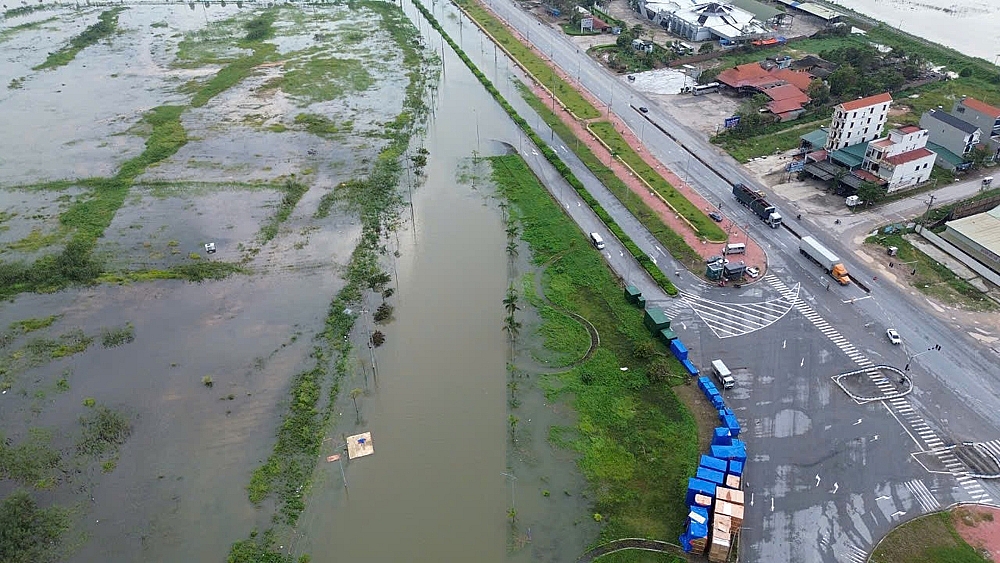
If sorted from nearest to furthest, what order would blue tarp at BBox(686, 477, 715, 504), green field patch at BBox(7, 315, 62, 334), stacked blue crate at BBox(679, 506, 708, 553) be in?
stacked blue crate at BBox(679, 506, 708, 553) → blue tarp at BBox(686, 477, 715, 504) → green field patch at BBox(7, 315, 62, 334)

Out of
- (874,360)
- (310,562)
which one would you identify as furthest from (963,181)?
(310,562)

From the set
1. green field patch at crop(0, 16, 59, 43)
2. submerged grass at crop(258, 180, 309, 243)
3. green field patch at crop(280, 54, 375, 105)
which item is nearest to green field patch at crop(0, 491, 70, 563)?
submerged grass at crop(258, 180, 309, 243)

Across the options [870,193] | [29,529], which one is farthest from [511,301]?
[870,193]

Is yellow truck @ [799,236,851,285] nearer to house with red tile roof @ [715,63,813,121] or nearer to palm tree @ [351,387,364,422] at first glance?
house with red tile roof @ [715,63,813,121]

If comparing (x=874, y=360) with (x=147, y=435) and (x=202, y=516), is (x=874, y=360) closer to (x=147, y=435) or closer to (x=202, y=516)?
(x=202, y=516)

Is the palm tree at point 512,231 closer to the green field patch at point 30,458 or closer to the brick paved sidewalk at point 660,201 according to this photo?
the brick paved sidewalk at point 660,201

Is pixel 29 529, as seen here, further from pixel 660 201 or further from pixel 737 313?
pixel 660 201
